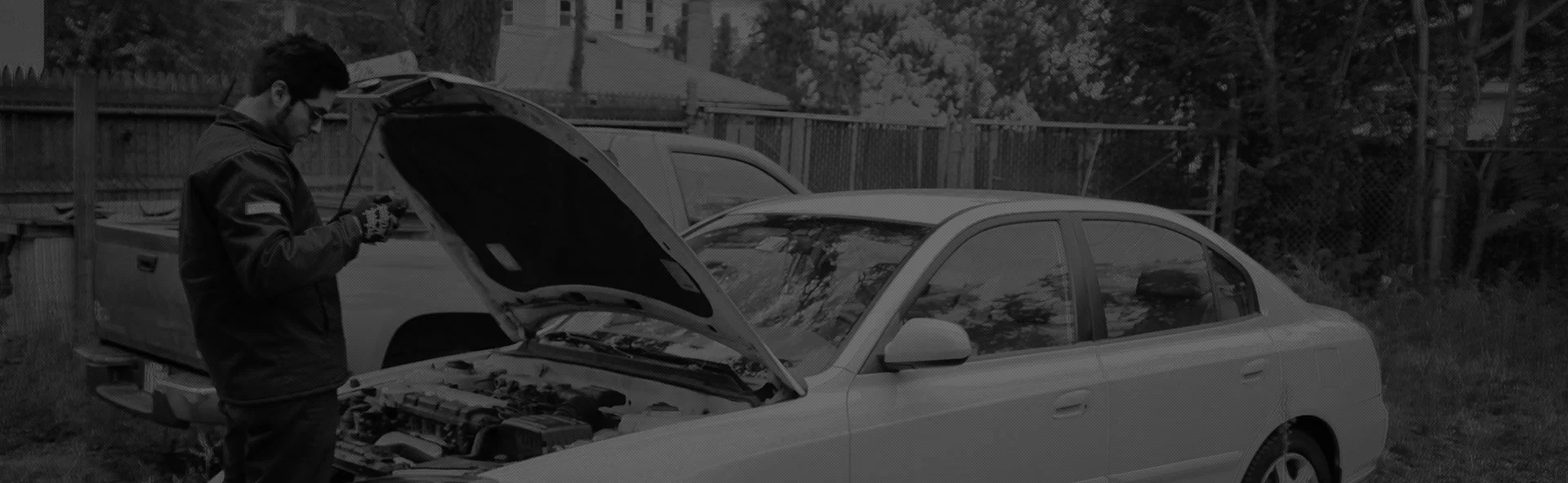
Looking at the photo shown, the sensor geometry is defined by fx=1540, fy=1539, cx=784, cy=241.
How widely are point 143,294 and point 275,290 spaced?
3.27 metres

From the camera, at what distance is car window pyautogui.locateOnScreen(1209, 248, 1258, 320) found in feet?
Answer: 18.2

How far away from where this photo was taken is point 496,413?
4.30 meters

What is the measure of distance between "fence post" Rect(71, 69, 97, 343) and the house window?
172 feet

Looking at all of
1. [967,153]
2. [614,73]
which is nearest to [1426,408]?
[967,153]

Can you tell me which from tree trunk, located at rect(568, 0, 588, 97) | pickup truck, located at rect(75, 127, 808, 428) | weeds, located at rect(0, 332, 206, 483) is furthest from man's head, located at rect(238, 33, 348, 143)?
tree trunk, located at rect(568, 0, 588, 97)

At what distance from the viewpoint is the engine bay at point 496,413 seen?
405cm

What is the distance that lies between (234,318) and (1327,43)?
485 inches

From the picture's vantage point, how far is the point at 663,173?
8.32 meters

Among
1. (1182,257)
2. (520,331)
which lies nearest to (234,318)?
(520,331)

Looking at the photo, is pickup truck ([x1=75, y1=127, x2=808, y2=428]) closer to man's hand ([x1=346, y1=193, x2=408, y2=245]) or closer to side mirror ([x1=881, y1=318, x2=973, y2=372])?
man's hand ([x1=346, y1=193, x2=408, y2=245])

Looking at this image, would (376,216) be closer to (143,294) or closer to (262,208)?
(262,208)

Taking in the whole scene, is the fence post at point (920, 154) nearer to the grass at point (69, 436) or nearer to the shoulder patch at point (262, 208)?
the grass at point (69, 436)

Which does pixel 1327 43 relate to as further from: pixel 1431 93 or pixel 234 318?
pixel 234 318

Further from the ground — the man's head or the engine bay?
the man's head
